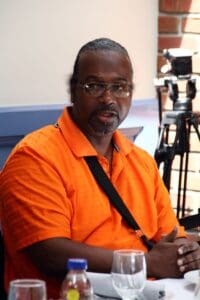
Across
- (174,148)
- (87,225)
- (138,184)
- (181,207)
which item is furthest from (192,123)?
(87,225)

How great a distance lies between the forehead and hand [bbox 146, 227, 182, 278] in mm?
554

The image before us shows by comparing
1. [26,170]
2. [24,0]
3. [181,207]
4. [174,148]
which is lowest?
[181,207]

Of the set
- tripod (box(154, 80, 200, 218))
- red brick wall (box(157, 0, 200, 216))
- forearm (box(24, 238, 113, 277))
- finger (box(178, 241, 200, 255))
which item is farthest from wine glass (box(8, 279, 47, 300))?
red brick wall (box(157, 0, 200, 216))

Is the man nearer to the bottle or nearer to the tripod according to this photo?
the bottle

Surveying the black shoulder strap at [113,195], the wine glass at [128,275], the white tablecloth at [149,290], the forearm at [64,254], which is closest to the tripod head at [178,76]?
the black shoulder strap at [113,195]

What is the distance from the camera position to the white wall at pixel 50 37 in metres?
3.62

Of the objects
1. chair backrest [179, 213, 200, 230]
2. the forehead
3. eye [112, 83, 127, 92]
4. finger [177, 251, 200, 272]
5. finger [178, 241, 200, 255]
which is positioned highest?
the forehead

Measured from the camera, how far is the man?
2.35m

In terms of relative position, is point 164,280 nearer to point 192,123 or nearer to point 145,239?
point 145,239

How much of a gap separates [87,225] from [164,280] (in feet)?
1.10

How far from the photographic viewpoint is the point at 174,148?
3.91 meters

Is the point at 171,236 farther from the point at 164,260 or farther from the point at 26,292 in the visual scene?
the point at 26,292

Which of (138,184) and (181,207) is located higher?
(138,184)

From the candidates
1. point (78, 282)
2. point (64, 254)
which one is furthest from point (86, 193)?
point (78, 282)
